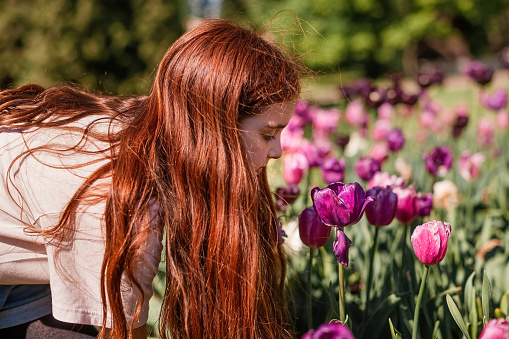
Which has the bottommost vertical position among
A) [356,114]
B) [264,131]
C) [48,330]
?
[48,330]

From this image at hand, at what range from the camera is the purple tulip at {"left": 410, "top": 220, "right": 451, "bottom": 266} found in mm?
1100

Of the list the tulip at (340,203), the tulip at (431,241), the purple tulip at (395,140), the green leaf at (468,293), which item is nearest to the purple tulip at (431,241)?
the tulip at (431,241)

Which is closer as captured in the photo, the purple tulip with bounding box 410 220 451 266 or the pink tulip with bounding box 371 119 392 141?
the purple tulip with bounding box 410 220 451 266

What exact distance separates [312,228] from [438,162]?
3.40ft

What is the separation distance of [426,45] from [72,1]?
23.0 metres

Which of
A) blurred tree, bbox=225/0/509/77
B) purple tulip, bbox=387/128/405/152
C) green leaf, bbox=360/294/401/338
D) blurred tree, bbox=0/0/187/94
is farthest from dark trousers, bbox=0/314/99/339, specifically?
blurred tree, bbox=225/0/509/77

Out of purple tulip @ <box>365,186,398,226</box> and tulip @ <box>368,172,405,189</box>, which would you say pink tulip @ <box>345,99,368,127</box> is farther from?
purple tulip @ <box>365,186,398,226</box>

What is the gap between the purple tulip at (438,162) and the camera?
2.03m

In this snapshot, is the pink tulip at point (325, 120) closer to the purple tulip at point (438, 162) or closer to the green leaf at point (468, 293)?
the purple tulip at point (438, 162)

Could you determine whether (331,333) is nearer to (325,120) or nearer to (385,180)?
(385,180)

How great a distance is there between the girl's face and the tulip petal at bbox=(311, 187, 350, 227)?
18cm

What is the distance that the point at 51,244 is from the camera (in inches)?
43.0

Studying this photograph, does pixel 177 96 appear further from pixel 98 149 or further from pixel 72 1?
pixel 72 1

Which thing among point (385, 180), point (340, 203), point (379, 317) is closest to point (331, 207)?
point (340, 203)
